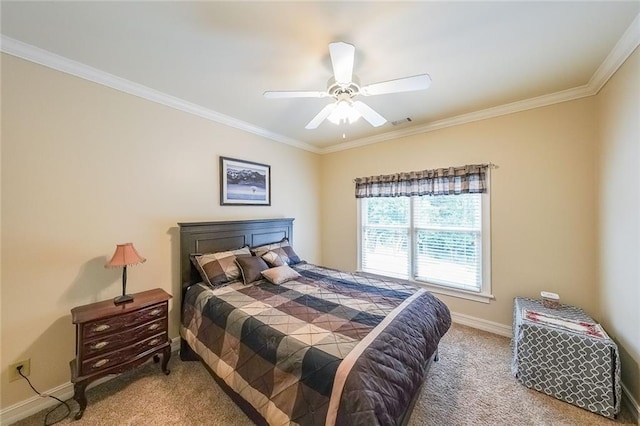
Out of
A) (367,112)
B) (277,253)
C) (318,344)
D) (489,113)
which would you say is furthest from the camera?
(277,253)

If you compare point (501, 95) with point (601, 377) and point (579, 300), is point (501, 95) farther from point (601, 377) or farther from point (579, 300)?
point (601, 377)

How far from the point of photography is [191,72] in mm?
2029

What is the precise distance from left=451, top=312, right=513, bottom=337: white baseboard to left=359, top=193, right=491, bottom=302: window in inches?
10.7

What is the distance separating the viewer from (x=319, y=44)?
1.69 metres

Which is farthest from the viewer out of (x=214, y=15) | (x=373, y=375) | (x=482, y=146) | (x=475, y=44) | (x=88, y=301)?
(x=482, y=146)

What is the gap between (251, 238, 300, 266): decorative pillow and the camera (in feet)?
9.37

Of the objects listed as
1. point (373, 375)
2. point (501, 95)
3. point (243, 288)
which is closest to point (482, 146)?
Result: point (501, 95)

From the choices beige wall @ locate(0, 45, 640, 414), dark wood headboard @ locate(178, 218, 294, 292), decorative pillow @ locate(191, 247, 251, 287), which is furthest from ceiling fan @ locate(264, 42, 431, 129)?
decorative pillow @ locate(191, 247, 251, 287)

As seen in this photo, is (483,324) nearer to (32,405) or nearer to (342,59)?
(342,59)

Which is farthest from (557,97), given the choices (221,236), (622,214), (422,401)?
(221,236)

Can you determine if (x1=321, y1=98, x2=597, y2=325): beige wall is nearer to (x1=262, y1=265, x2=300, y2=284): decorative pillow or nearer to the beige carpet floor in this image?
the beige carpet floor

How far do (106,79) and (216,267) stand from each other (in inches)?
76.9

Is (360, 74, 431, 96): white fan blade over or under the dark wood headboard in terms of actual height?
over

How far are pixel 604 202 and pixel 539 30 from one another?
165cm
